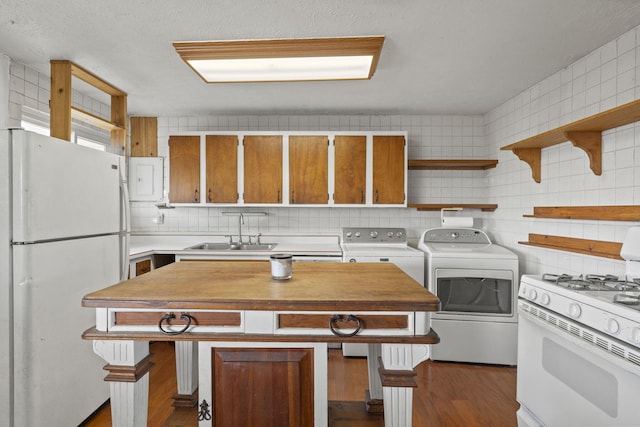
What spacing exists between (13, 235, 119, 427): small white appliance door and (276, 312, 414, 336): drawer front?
51.4 inches

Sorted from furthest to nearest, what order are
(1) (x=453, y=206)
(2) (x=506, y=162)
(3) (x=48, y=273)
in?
(1) (x=453, y=206), (2) (x=506, y=162), (3) (x=48, y=273)

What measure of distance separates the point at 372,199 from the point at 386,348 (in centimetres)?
226

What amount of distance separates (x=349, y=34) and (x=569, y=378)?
80.9 inches

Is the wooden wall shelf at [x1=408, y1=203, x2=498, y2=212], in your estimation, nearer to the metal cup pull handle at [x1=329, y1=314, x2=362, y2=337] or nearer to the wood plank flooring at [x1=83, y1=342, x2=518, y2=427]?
the wood plank flooring at [x1=83, y1=342, x2=518, y2=427]

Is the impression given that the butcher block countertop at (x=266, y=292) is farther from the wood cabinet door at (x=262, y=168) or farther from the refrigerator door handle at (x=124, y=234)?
the wood cabinet door at (x=262, y=168)

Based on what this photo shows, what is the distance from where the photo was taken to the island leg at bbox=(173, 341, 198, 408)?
1.86 meters

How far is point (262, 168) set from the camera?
3.42 meters

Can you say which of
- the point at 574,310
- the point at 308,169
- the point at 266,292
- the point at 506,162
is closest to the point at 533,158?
the point at 506,162

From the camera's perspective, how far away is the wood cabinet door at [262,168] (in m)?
3.41

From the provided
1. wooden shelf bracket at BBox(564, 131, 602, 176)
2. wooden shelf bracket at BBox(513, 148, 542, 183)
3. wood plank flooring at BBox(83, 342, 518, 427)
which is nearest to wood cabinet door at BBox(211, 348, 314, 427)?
wood plank flooring at BBox(83, 342, 518, 427)

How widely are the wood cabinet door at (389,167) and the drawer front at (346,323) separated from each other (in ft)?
7.35

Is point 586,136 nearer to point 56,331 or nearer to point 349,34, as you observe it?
point 349,34

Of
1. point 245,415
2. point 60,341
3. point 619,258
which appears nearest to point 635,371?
point 619,258

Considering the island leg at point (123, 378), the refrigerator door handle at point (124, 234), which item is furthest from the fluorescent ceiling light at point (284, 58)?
the island leg at point (123, 378)
